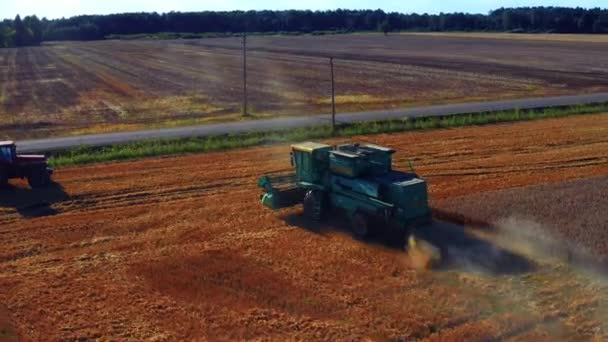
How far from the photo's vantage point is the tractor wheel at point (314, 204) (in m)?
18.8

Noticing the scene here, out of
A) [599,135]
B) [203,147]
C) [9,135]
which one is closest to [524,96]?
[599,135]

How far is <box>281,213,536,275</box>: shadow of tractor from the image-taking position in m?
15.6

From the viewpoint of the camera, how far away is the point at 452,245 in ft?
55.1

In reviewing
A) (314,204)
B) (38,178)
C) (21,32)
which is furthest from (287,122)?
(21,32)

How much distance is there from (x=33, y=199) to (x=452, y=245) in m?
13.5

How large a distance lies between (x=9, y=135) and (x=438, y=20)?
176 meters

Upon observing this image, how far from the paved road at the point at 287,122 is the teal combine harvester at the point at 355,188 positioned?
1505 centimetres

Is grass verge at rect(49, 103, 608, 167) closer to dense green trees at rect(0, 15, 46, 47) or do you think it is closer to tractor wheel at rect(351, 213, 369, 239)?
tractor wheel at rect(351, 213, 369, 239)

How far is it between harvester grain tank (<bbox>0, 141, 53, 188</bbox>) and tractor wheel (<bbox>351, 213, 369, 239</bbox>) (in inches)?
459

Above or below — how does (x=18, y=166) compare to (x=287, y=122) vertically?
above

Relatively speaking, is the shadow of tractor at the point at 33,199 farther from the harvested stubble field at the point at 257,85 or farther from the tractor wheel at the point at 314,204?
the harvested stubble field at the point at 257,85

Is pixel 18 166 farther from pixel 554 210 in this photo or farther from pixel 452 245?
pixel 554 210

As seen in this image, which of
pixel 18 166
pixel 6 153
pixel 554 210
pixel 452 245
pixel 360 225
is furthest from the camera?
pixel 18 166

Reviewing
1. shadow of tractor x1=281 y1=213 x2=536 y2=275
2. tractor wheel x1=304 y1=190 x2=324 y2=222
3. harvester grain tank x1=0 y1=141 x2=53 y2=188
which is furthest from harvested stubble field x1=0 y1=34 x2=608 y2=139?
shadow of tractor x1=281 y1=213 x2=536 y2=275
